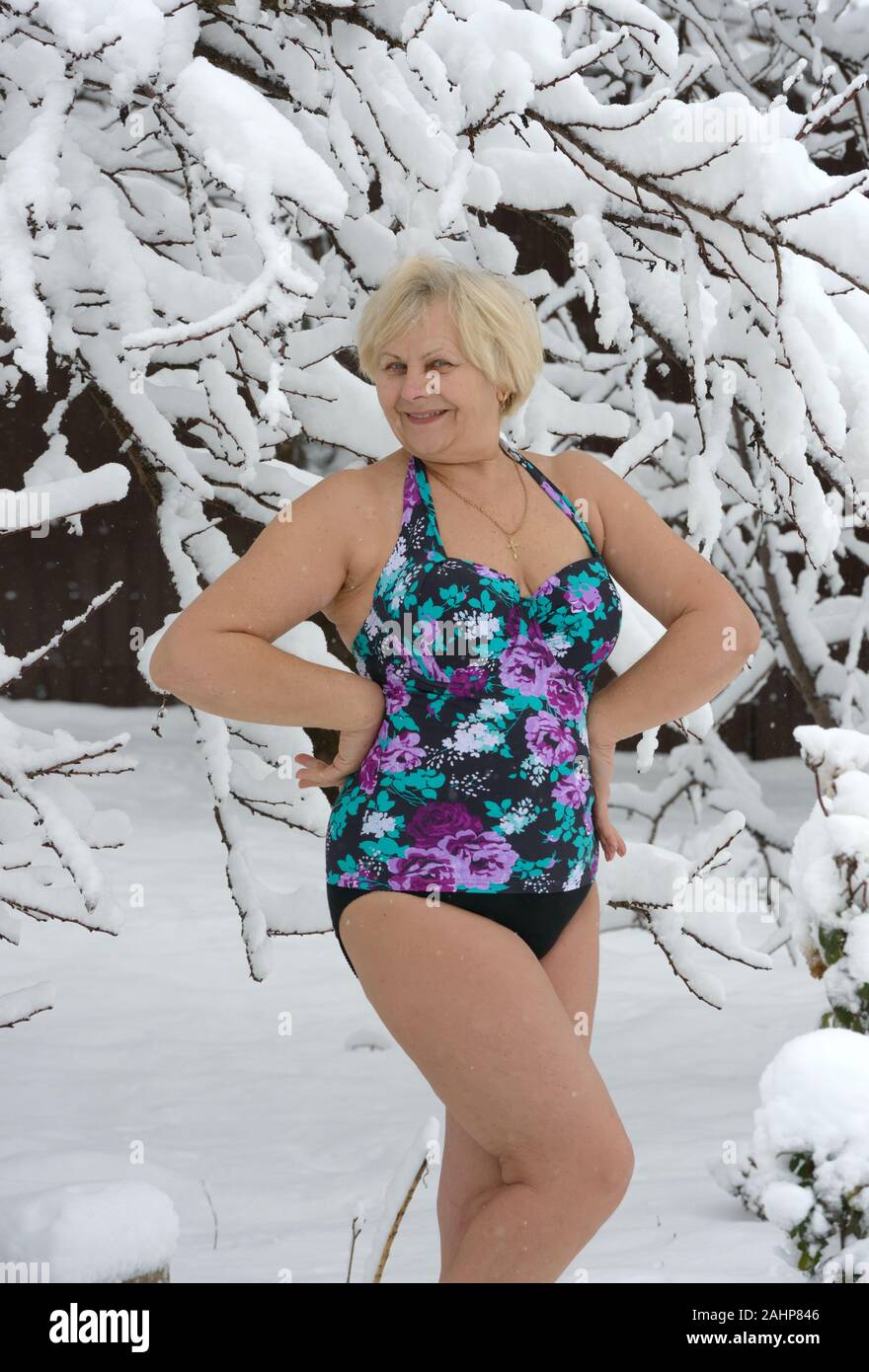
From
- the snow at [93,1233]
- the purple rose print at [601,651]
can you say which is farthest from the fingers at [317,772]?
the snow at [93,1233]

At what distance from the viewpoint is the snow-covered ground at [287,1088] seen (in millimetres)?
3418

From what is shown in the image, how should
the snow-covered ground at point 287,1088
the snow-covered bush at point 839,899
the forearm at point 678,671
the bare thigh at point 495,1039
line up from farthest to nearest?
the snow-covered ground at point 287,1088
the snow-covered bush at point 839,899
the forearm at point 678,671
the bare thigh at point 495,1039

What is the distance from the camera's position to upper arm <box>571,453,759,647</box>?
2340mm

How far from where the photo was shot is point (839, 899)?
275 centimetres

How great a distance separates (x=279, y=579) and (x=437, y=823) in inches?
15.4

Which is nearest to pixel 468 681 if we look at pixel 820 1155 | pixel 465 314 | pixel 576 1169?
pixel 465 314

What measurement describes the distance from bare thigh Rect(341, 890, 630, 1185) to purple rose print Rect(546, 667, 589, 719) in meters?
0.32

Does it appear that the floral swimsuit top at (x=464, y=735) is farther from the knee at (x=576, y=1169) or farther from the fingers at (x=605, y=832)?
the knee at (x=576, y=1169)

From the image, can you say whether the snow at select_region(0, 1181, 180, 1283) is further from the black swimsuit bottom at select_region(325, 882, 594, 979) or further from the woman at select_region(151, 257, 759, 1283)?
the black swimsuit bottom at select_region(325, 882, 594, 979)

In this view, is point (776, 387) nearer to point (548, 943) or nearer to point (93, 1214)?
point (548, 943)

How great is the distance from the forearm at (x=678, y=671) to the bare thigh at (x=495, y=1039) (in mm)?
439

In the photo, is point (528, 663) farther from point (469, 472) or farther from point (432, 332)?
point (432, 332)

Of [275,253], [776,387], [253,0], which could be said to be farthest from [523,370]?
[253,0]

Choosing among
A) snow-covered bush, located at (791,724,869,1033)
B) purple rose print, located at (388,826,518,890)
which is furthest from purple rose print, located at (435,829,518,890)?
snow-covered bush, located at (791,724,869,1033)
